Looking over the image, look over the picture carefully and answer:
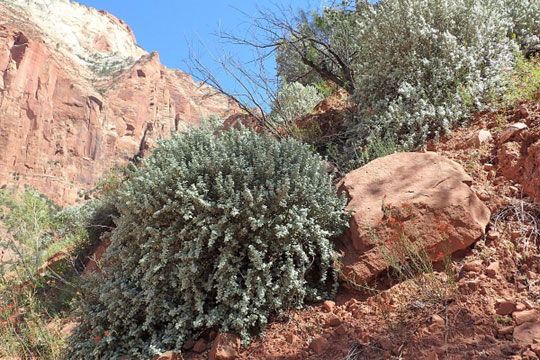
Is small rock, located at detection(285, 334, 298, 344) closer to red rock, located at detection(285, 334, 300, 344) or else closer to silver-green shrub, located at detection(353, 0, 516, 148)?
red rock, located at detection(285, 334, 300, 344)

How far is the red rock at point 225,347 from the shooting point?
8.51ft

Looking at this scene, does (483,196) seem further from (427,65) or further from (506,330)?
(427,65)

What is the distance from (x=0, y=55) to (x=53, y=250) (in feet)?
183

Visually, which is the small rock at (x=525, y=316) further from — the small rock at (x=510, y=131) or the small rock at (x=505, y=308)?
the small rock at (x=510, y=131)

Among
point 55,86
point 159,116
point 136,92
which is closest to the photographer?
point 55,86

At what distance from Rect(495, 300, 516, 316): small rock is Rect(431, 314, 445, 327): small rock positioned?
35 cm

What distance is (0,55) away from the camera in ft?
165

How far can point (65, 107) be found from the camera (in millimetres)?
55312

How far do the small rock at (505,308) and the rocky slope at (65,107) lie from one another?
35.4 metres

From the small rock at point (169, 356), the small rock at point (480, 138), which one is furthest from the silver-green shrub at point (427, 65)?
the small rock at point (169, 356)

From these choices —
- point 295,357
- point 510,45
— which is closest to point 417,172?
point 295,357

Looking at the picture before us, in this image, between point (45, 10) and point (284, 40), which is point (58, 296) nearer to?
point (284, 40)

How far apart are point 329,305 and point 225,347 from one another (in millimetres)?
856

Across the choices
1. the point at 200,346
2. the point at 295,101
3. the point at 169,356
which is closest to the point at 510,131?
the point at 200,346
